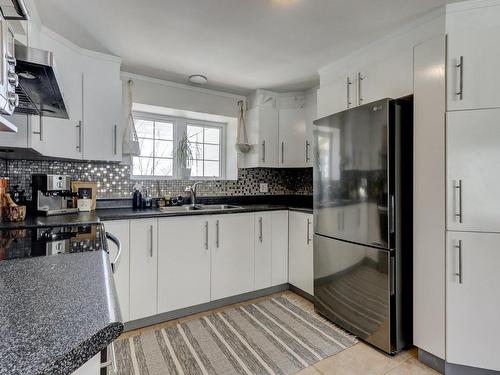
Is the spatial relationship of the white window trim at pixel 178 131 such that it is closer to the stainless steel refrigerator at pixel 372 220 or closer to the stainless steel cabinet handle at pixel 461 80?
the stainless steel refrigerator at pixel 372 220

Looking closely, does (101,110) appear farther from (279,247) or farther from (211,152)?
(279,247)

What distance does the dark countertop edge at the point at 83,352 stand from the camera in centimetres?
37

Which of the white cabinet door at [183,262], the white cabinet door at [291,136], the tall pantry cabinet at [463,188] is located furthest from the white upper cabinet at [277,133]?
the tall pantry cabinet at [463,188]

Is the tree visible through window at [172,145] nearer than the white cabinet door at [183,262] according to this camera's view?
No

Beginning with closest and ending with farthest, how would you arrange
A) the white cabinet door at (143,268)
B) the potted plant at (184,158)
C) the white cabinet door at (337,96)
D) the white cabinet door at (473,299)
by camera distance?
the white cabinet door at (473,299)
the white cabinet door at (143,268)
the white cabinet door at (337,96)
the potted plant at (184,158)

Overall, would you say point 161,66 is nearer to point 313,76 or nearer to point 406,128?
point 313,76

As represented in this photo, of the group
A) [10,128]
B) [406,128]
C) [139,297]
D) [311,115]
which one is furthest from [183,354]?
[311,115]

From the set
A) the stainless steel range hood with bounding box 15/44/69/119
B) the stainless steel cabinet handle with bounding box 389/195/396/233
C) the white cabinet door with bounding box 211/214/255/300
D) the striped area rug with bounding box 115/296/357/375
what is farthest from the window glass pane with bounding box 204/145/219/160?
the stainless steel cabinet handle with bounding box 389/195/396/233

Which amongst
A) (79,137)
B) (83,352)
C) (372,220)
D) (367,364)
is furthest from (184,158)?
(83,352)

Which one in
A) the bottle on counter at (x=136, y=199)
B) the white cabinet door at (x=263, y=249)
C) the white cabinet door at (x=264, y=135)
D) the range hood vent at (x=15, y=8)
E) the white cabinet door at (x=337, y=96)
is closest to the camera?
the range hood vent at (x=15, y=8)

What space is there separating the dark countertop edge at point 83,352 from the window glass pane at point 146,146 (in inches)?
103

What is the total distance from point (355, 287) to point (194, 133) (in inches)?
91.1

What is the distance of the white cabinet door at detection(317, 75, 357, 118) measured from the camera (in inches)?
85.9

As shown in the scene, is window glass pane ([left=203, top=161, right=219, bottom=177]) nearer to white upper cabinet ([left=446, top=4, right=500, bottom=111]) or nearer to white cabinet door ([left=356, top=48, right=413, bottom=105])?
white cabinet door ([left=356, top=48, right=413, bottom=105])
